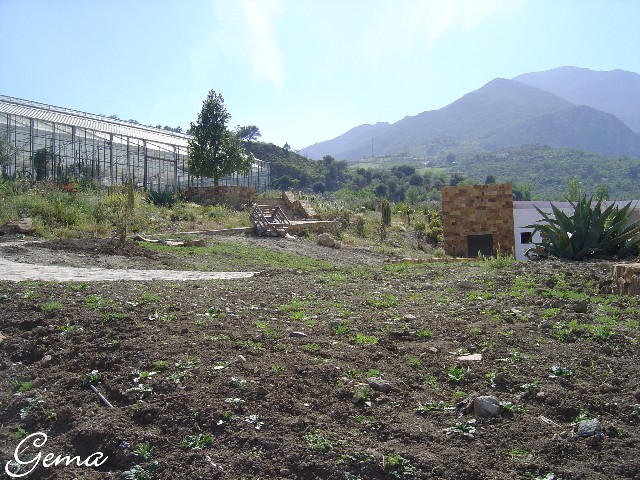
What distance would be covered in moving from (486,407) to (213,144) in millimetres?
25443

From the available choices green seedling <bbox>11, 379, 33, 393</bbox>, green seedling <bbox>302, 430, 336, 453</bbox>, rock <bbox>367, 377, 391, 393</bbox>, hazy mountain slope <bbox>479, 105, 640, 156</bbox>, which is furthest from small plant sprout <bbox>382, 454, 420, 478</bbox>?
hazy mountain slope <bbox>479, 105, 640, 156</bbox>

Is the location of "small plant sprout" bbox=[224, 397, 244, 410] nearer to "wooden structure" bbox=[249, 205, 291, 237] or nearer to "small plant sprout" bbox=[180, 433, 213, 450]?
"small plant sprout" bbox=[180, 433, 213, 450]

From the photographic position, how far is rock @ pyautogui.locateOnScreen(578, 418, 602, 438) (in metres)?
3.30

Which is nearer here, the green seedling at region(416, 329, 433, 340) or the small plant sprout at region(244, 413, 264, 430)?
the small plant sprout at region(244, 413, 264, 430)

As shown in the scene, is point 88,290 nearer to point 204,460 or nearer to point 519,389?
point 204,460

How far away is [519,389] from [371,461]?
4.00ft

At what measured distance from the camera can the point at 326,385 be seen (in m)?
4.07

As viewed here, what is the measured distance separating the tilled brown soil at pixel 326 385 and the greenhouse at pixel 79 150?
18.2 meters

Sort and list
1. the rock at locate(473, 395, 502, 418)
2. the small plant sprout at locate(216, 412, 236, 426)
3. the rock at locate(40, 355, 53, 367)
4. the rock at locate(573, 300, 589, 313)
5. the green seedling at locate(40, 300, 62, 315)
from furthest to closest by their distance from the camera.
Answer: the green seedling at locate(40, 300, 62, 315), the rock at locate(573, 300, 589, 313), the rock at locate(40, 355, 53, 367), the small plant sprout at locate(216, 412, 236, 426), the rock at locate(473, 395, 502, 418)

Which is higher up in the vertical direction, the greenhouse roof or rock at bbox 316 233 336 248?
the greenhouse roof

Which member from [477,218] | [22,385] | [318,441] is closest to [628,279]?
[318,441]

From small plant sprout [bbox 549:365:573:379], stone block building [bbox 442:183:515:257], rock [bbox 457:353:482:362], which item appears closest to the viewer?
small plant sprout [bbox 549:365:573:379]

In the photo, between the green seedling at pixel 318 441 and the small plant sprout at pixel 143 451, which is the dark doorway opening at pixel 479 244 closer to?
the green seedling at pixel 318 441

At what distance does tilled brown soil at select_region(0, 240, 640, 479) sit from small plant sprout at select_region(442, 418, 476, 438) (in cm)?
1
